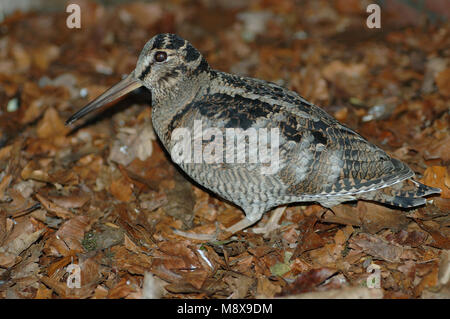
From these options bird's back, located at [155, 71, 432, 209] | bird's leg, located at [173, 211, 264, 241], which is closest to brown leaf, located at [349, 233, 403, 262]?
bird's back, located at [155, 71, 432, 209]

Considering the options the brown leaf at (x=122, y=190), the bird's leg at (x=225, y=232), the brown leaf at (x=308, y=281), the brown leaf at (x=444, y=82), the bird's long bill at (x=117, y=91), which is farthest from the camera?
the brown leaf at (x=444, y=82)

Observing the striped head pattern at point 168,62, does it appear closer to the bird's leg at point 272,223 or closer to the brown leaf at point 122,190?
the brown leaf at point 122,190

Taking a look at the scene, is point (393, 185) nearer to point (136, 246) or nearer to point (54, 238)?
point (136, 246)

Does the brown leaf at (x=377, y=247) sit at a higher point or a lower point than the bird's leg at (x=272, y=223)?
lower

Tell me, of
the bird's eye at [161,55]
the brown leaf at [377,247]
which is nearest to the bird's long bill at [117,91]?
the bird's eye at [161,55]

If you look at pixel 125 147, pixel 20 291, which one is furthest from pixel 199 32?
pixel 20 291

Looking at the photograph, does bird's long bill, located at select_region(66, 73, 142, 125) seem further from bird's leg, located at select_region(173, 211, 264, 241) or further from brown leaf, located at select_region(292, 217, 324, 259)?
brown leaf, located at select_region(292, 217, 324, 259)

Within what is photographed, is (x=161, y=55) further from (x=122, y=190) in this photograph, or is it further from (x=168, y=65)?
(x=122, y=190)

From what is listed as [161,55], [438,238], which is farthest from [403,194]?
[161,55]
